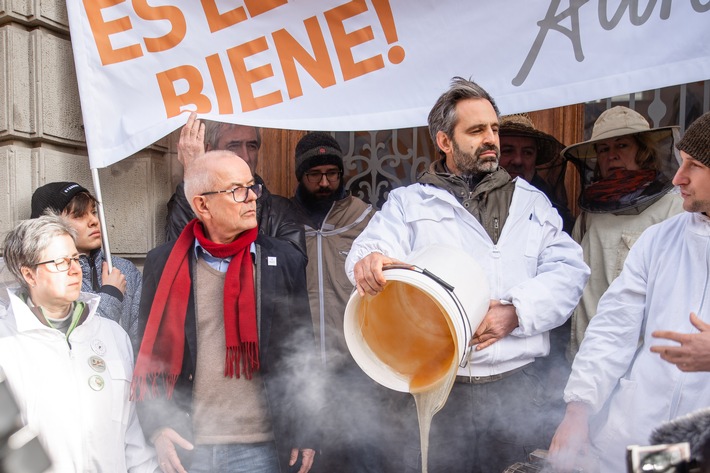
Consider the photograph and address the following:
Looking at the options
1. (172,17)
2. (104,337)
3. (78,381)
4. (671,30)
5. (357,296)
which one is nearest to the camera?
(357,296)

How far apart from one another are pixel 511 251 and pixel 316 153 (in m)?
1.45

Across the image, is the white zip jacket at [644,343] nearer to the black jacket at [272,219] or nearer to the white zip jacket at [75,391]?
the black jacket at [272,219]

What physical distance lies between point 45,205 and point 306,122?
1.46 m

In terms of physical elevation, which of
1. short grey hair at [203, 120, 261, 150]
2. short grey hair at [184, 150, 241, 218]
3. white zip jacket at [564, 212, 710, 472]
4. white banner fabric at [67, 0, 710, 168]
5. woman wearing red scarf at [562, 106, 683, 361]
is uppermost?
white banner fabric at [67, 0, 710, 168]

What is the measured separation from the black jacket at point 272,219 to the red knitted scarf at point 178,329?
2.11 feet

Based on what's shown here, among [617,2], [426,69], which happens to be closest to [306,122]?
[426,69]

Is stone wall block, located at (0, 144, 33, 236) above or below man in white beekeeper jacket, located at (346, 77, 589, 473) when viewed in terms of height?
above

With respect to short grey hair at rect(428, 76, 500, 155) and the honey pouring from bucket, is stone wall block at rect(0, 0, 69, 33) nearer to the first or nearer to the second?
short grey hair at rect(428, 76, 500, 155)

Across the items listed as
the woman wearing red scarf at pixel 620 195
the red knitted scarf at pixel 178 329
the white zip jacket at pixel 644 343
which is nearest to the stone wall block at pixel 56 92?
the red knitted scarf at pixel 178 329

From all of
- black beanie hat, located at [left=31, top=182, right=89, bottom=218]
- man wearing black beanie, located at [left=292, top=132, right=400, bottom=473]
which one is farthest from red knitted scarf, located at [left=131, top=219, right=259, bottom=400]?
black beanie hat, located at [left=31, top=182, right=89, bottom=218]

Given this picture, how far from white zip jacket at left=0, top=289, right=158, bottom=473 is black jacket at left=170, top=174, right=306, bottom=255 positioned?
89 centimetres

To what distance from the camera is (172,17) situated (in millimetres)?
3410

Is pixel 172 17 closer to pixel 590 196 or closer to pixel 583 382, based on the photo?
pixel 590 196

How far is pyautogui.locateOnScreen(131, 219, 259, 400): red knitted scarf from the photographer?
8.16 ft
